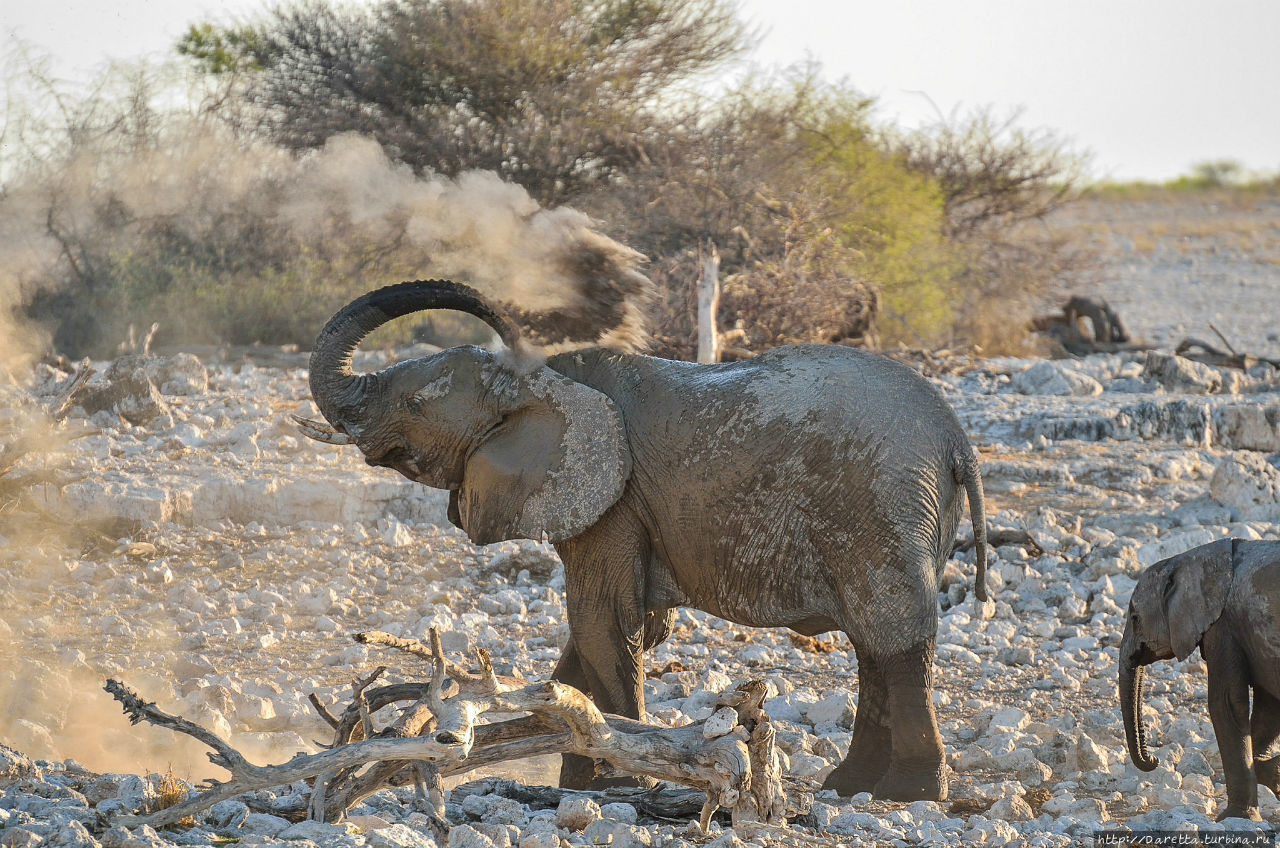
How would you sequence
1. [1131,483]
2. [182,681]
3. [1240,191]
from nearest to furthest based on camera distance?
[182,681] → [1131,483] → [1240,191]

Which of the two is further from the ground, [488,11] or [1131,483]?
[488,11]

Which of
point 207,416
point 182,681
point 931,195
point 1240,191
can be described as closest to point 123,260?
point 207,416

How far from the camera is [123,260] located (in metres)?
15.3

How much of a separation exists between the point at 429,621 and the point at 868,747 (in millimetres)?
3106

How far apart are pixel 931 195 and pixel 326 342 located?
57.4 feet

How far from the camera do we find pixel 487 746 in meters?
4.55

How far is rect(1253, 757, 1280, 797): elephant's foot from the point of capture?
5.98 m

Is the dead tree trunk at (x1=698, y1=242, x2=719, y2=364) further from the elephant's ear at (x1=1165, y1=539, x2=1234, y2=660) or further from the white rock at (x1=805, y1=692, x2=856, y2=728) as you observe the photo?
the elephant's ear at (x1=1165, y1=539, x2=1234, y2=660)

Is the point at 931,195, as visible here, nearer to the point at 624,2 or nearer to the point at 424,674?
the point at 624,2

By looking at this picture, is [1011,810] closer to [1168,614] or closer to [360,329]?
[1168,614]

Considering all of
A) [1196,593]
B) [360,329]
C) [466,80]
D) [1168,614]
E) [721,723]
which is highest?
[466,80]

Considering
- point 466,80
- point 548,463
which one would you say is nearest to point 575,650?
point 548,463

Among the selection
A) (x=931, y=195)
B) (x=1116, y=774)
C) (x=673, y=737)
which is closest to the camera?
(x=673, y=737)

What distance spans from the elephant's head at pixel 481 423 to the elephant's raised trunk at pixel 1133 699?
A: 88.3 inches
